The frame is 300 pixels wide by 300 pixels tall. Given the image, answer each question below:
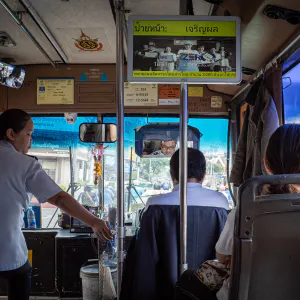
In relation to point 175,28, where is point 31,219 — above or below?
below

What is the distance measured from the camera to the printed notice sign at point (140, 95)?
4.25 meters

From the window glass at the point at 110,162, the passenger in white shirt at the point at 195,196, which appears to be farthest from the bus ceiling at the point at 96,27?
the passenger in white shirt at the point at 195,196

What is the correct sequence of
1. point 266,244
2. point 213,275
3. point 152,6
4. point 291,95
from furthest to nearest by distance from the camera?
1. point 291,95
2. point 152,6
3. point 213,275
4. point 266,244

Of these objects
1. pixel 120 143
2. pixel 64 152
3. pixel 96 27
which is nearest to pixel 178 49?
pixel 120 143

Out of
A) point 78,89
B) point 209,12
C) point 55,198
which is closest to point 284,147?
point 55,198

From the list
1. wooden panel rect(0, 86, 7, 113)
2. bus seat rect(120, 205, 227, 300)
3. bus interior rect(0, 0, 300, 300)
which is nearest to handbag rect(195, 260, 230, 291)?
bus seat rect(120, 205, 227, 300)

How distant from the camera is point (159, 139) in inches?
167

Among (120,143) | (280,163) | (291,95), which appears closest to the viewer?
(280,163)

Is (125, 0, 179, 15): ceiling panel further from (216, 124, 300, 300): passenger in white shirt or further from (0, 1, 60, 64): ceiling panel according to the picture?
(216, 124, 300, 300): passenger in white shirt

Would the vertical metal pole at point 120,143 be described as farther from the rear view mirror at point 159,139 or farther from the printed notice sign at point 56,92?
the printed notice sign at point 56,92

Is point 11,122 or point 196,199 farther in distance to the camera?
point 11,122

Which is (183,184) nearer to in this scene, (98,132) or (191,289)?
(191,289)

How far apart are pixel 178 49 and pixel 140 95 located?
232cm

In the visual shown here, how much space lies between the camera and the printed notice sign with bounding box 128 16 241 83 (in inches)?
76.1
